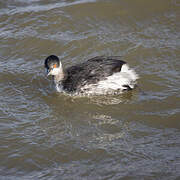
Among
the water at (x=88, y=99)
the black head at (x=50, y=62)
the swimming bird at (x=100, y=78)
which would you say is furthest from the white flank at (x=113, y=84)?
the black head at (x=50, y=62)

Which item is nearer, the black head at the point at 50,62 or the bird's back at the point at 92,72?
the bird's back at the point at 92,72

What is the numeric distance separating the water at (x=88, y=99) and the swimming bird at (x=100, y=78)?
0.18 meters

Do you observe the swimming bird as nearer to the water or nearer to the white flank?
the white flank

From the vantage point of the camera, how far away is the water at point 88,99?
15.9 feet

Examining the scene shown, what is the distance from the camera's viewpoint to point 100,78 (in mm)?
6766

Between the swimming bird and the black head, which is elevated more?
the black head

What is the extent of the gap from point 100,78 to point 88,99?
45 centimetres

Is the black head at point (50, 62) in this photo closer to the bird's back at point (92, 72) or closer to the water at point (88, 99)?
the bird's back at point (92, 72)

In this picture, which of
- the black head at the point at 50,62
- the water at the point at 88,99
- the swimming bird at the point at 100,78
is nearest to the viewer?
the water at the point at 88,99

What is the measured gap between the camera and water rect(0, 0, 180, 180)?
15.9ft

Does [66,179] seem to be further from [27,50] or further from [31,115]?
[27,50]

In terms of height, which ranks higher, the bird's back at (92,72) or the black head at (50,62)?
the black head at (50,62)

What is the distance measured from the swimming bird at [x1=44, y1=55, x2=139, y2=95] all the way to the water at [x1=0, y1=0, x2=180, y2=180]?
0.18m

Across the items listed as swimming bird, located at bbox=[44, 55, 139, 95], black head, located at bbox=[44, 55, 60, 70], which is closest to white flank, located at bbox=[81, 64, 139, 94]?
swimming bird, located at bbox=[44, 55, 139, 95]
